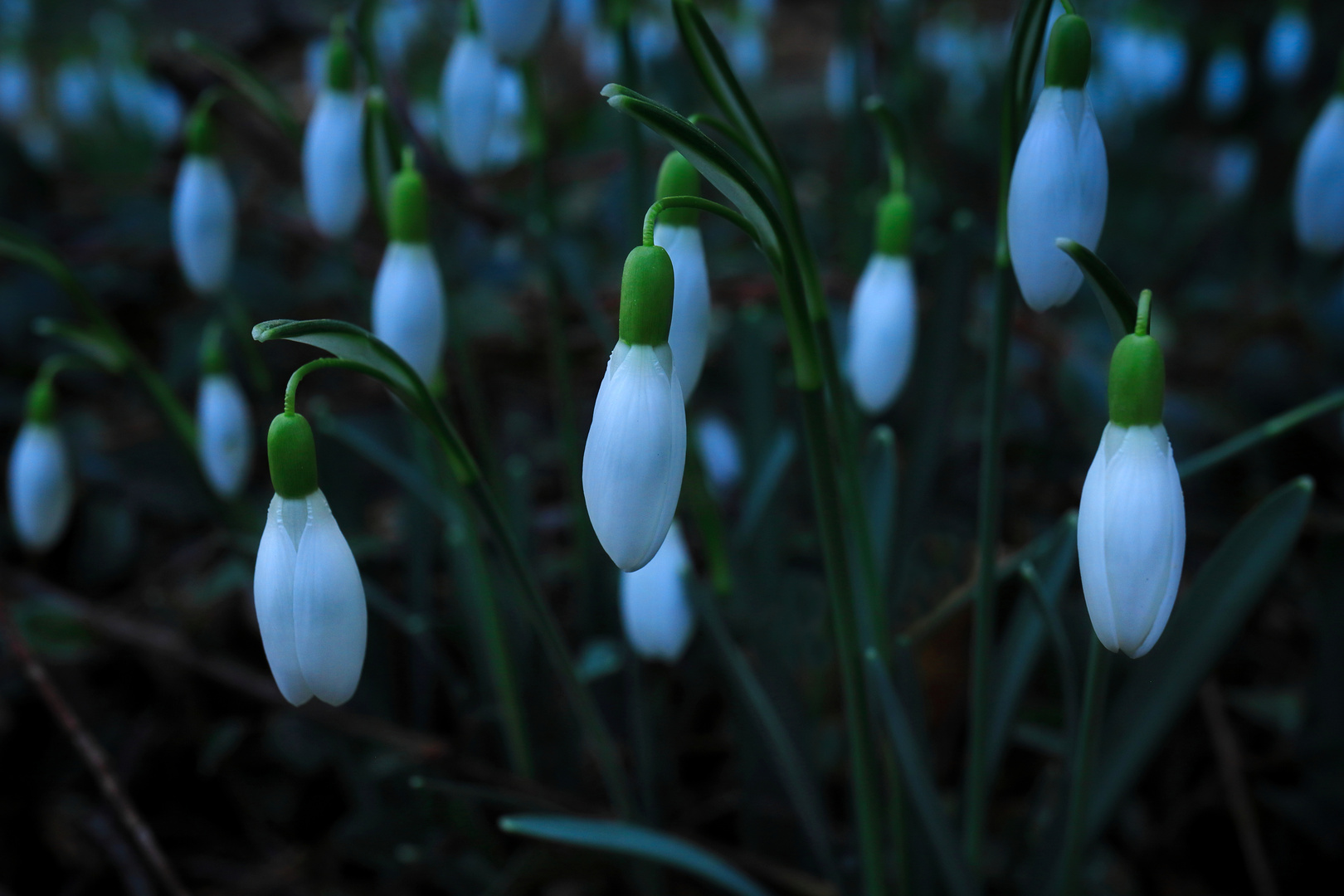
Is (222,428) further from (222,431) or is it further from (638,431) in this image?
(638,431)

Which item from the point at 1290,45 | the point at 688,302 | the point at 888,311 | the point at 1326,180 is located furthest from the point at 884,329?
the point at 1290,45

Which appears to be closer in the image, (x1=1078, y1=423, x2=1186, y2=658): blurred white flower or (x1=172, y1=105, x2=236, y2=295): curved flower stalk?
(x1=1078, y1=423, x2=1186, y2=658): blurred white flower

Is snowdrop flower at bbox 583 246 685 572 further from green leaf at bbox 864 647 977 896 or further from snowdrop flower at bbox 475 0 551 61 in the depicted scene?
snowdrop flower at bbox 475 0 551 61

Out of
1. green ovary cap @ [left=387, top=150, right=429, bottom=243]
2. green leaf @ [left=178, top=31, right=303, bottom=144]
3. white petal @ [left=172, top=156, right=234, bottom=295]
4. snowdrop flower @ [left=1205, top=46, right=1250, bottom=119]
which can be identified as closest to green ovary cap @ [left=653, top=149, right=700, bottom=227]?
green ovary cap @ [left=387, top=150, right=429, bottom=243]

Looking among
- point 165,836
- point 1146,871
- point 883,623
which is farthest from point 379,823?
point 1146,871

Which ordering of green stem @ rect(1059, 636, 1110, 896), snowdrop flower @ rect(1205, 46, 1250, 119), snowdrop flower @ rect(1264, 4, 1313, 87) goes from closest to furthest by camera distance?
1. green stem @ rect(1059, 636, 1110, 896)
2. snowdrop flower @ rect(1264, 4, 1313, 87)
3. snowdrop flower @ rect(1205, 46, 1250, 119)

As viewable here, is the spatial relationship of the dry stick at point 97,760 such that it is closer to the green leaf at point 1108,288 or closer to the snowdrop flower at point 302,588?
the snowdrop flower at point 302,588

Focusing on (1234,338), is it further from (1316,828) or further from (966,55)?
(966,55)
